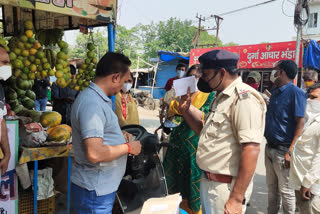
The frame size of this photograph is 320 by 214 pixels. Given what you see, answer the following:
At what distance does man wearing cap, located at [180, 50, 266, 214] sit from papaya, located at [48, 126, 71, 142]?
1502mm

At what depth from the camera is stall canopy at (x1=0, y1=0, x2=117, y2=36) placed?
240 centimetres

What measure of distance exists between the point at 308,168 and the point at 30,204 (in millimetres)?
2672

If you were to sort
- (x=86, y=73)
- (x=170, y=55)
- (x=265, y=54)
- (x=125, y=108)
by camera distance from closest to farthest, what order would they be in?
1. (x=86, y=73)
2. (x=125, y=108)
3. (x=265, y=54)
4. (x=170, y=55)

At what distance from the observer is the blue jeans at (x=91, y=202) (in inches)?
68.3

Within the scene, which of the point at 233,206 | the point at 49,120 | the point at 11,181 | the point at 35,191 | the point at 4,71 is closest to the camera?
the point at 233,206

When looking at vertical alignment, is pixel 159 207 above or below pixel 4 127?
below

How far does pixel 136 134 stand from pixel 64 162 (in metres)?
1.30

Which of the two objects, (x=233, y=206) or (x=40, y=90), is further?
(x=40, y=90)

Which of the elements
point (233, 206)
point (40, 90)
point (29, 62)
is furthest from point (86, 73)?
point (40, 90)

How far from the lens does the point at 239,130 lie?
5.40 feet

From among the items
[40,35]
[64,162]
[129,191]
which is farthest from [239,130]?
[40,35]

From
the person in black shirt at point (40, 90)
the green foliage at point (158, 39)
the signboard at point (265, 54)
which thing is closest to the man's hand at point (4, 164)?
the person in black shirt at point (40, 90)

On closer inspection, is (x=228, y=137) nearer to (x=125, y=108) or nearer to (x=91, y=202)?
(x=91, y=202)

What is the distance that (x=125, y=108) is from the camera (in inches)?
147
